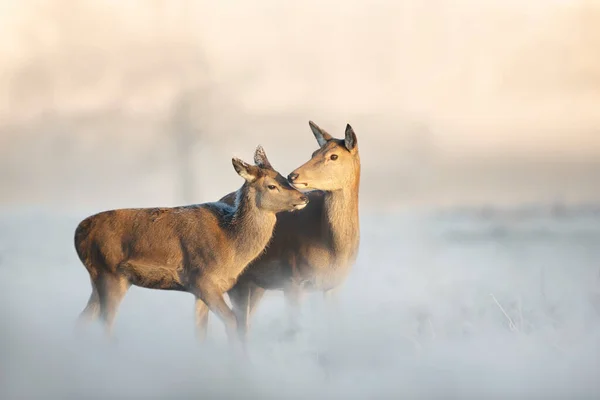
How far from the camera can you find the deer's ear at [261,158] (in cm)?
2398

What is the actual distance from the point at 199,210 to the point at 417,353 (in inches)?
145

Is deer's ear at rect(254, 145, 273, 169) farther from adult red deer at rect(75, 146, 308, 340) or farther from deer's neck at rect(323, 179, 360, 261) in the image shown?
deer's neck at rect(323, 179, 360, 261)

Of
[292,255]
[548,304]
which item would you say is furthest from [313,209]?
[548,304]

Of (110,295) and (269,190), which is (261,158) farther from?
(110,295)

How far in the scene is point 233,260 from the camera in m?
23.5

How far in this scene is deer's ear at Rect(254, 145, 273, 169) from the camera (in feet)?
78.7

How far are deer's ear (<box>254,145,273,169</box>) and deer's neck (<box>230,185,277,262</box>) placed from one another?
1.31 ft

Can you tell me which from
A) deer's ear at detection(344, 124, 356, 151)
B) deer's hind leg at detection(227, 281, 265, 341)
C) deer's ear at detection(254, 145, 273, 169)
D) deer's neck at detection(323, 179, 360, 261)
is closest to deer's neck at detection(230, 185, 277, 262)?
deer's ear at detection(254, 145, 273, 169)

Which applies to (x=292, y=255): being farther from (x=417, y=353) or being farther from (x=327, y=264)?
(x=417, y=353)

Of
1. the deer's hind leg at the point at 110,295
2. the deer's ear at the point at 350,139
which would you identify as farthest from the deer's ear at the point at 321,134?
the deer's hind leg at the point at 110,295

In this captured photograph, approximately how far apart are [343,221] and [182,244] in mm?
2481

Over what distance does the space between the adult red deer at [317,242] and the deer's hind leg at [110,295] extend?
1.60 meters

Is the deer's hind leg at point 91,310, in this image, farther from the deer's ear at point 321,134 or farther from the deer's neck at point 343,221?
the deer's ear at point 321,134

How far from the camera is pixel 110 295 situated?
23344 millimetres
